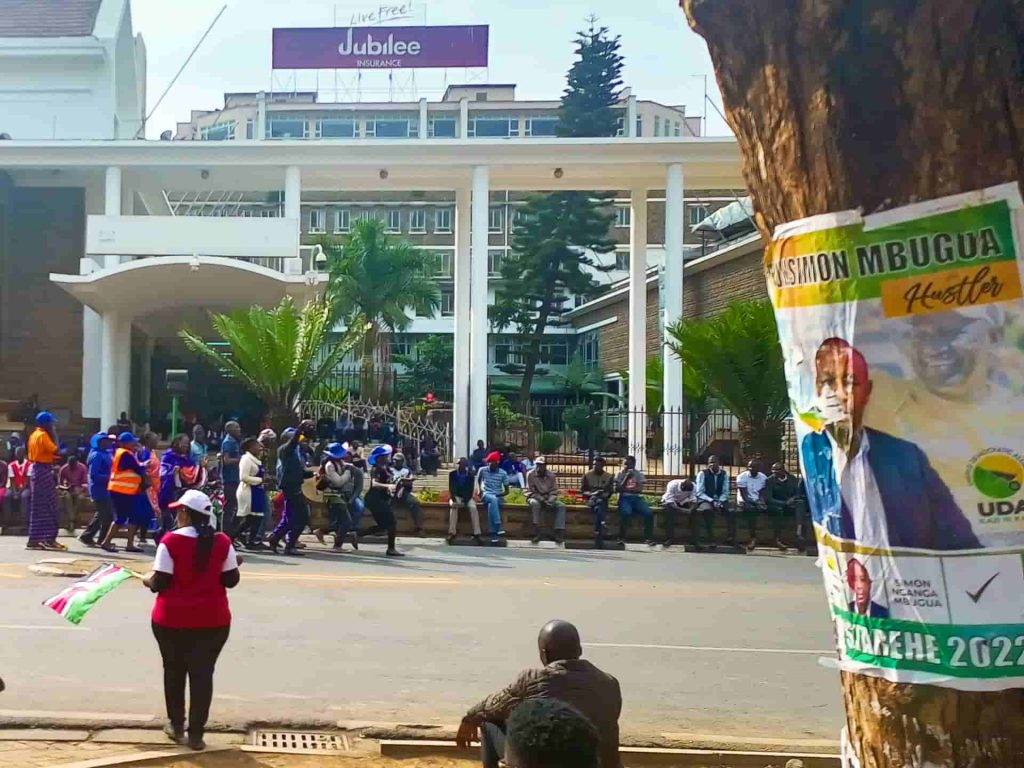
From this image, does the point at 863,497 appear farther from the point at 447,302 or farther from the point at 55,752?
the point at 447,302

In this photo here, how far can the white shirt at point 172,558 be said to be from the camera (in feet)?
20.3

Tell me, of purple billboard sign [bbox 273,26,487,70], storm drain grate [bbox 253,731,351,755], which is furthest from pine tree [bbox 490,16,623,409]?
storm drain grate [bbox 253,731,351,755]

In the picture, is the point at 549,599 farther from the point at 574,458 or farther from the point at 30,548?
the point at 574,458

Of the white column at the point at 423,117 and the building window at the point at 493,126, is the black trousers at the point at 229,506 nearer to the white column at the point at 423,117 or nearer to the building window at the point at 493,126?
the white column at the point at 423,117

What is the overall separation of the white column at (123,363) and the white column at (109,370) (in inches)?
11.2

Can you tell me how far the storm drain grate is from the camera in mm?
6227

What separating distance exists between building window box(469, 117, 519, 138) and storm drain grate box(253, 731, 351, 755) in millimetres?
75268

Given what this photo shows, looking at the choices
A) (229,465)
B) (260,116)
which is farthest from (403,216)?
(229,465)

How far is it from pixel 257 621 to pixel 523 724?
25.1 feet

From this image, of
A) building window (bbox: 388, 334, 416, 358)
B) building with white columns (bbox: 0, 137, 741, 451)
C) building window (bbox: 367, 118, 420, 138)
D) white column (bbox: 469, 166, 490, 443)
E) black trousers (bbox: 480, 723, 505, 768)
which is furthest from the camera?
building window (bbox: 367, 118, 420, 138)

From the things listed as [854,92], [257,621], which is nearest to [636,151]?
[257,621]

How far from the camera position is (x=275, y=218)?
28500mm

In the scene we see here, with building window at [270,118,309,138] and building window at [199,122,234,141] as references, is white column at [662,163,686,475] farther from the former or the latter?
building window at [199,122,234,141]

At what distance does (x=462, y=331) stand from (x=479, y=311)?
1976 millimetres
